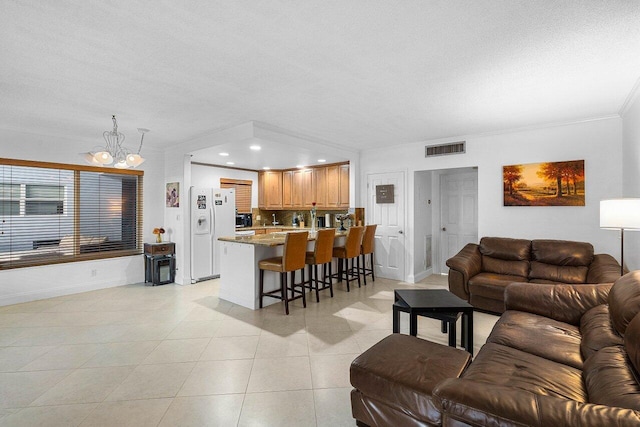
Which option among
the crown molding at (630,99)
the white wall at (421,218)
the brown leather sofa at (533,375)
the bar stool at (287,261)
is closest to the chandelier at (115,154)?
the bar stool at (287,261)

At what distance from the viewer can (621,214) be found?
267 centimetres

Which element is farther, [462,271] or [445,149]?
[445,149]

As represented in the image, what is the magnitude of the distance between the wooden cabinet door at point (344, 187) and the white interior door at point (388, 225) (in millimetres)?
527

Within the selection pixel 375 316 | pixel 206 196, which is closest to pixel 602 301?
pixel 375 316

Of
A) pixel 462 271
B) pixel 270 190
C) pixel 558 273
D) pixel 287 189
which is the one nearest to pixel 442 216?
pixel 462 271

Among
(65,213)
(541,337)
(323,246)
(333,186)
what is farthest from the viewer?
(333,186)

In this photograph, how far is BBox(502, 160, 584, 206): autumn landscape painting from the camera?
4.09m

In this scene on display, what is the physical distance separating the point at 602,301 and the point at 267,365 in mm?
2657

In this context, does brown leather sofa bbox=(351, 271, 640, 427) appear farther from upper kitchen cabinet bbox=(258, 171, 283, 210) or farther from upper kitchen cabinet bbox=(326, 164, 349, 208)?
upper kitchen cabinet bbox=(258, 171, 283, 210)

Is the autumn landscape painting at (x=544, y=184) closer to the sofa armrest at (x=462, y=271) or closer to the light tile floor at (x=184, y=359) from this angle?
the sofa armrest at (x=462, y=271)

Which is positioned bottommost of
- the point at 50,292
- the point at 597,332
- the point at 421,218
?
the point at 50,292

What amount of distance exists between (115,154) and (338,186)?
4.09 meters

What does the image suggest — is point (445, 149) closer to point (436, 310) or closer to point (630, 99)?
point (630, 99)

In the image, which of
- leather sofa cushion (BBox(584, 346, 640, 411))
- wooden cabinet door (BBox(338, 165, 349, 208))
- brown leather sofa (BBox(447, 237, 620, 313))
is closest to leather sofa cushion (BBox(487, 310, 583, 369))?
leather sofa cushion (BBox(584, 346, 640, 411))
